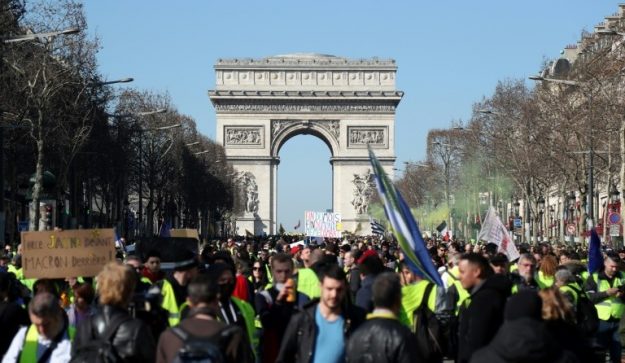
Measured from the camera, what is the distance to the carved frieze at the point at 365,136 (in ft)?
433

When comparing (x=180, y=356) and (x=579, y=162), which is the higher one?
(x=579, y=162)

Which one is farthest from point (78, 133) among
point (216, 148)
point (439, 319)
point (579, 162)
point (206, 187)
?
point (216, 148)

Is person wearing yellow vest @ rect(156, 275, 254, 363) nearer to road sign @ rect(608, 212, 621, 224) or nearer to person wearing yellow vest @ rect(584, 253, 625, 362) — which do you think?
person wearing yellow vest @ rect(584, 253, 625, 362)

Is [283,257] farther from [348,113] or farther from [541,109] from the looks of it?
[348,113]

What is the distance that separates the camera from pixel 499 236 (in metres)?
23.3

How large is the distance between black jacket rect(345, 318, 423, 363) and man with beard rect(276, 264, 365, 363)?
647mm

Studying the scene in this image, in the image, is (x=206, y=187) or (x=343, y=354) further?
(x=206, y=187)

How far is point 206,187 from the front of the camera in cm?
9912

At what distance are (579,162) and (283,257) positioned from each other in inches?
1968

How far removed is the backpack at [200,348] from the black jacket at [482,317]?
2.60 metres

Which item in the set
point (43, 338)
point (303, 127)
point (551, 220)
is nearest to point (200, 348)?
point (43, 338)

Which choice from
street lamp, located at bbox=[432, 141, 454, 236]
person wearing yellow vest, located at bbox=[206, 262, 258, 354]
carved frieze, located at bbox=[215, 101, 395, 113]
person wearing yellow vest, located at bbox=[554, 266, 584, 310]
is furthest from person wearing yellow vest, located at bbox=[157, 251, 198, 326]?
carved frieze, located at bbox=[215, 101, 395, 113]

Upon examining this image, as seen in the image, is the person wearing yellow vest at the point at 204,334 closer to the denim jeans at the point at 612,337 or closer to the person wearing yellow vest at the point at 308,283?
the person wearing yellow vest at the point at 308,283

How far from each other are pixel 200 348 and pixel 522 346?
1.78 meters
